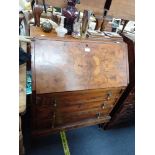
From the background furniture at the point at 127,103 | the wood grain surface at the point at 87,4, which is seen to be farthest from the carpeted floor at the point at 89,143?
the wood grain surface at the point at 87,4

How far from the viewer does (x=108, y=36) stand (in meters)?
1.40

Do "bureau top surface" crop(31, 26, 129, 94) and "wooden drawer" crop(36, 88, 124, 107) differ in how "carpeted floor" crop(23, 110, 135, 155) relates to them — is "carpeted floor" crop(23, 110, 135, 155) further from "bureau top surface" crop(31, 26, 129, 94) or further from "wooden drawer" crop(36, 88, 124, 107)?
"bureau top surface" crop(31, 26, 129, 94)

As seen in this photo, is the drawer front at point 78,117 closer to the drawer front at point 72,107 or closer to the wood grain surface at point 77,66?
the drawer front at point 72,107

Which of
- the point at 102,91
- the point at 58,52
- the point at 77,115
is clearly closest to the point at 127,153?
the point at 77,115

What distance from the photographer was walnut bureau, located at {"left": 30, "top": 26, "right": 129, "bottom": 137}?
106 cm

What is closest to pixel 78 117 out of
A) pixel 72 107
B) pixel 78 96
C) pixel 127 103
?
pixel 72 107

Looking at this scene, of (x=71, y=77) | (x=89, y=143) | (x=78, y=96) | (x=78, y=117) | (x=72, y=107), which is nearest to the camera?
(x=71, y=77)

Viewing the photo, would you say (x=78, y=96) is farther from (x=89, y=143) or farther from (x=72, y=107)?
(x=89, y=143)

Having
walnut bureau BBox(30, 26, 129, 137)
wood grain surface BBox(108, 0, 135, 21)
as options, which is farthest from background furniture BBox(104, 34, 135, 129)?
wood grain surface BBox(108, 0, 135, 21)

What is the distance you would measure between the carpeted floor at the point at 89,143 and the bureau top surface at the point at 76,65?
82cm

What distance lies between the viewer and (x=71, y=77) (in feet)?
3.69

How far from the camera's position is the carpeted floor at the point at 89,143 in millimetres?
1607

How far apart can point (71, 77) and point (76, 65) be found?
9 centimetres
